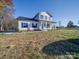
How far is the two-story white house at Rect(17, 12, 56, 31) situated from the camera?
31.3 m

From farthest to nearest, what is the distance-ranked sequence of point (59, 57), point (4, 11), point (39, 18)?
point (39, 18) < point (4, 11) < point (59, 57)

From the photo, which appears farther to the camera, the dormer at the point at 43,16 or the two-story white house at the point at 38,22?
the dormer at the point at 43,16

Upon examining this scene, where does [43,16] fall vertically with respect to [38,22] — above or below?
above

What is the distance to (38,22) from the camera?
3484cm

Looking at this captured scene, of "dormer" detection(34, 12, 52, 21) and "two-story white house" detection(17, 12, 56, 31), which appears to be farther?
"dormer" detection(34, 12, 52, 21)

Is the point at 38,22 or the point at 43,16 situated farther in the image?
the point at 43,16

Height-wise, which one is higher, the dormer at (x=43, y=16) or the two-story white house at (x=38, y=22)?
the dormer at (x=43, y=16)

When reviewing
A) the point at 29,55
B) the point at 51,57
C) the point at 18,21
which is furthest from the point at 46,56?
the point at 18,21

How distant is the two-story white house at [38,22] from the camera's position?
31.3m

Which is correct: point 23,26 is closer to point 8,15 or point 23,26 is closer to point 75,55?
point 8,15

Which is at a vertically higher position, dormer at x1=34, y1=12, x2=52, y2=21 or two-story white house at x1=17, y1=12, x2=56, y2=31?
dormer at x1=34, y1=12, x2=52, y2=21

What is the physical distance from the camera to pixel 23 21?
31297 mm

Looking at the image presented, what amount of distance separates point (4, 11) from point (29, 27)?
687cm

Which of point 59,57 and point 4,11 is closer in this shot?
point 59,57
